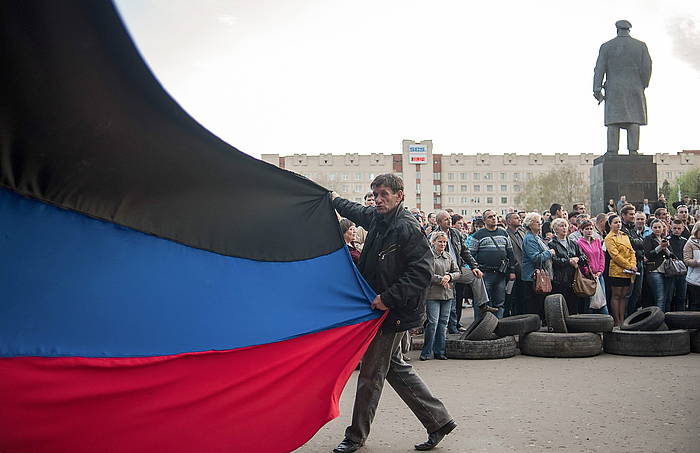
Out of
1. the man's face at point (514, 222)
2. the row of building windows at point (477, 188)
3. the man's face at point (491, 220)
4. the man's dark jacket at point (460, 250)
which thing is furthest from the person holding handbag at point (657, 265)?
the row of building windows at point (477, 188)

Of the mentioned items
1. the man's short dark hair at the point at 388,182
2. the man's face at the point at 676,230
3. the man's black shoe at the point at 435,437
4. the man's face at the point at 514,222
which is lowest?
the man's black shoe at the point at 435,437

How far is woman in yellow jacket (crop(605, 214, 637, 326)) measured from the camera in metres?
12.4

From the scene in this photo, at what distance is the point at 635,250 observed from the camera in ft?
42.5

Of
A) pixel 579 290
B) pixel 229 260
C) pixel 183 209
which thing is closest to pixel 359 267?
pixel 229 260

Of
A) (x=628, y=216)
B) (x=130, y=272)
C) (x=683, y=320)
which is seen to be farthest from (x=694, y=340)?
(x=130, y=272)

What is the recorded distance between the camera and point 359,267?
19.7 feet

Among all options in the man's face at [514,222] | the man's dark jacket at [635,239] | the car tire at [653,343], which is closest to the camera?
the car tire at [653,343]

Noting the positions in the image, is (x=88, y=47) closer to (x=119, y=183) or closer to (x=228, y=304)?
(x=119, y=183)

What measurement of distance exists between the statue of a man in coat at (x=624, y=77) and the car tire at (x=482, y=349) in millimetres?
10447

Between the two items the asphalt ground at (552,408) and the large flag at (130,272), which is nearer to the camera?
the large flag at (130,272)

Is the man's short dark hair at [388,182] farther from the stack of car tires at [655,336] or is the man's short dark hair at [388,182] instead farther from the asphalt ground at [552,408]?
the stack of car tires at [655,336]

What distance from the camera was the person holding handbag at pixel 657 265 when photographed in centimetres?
1280

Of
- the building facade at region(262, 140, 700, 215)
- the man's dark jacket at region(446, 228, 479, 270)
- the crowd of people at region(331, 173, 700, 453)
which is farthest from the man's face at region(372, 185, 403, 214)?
the building facade at region(262, 140, 700, 215)

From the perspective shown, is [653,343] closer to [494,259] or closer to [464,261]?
[494,259]
